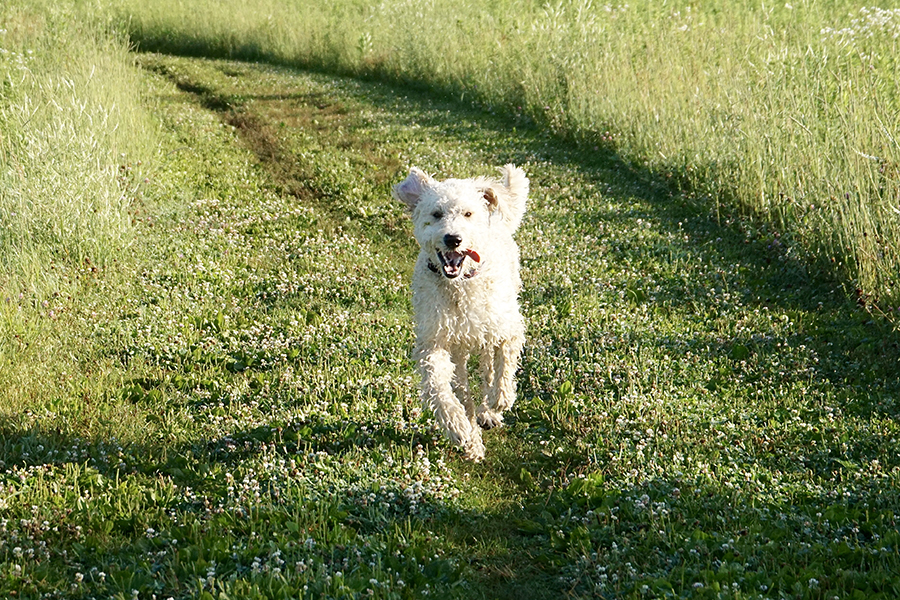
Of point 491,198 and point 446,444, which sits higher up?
point 491,198

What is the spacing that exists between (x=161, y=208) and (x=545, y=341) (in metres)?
7.09

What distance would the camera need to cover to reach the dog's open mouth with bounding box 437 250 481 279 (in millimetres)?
6129

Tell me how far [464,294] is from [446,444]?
3.80ft

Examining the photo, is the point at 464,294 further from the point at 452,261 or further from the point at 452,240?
the point at 452,240

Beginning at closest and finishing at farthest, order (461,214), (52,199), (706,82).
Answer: (461,214), (52,199), (706,82)

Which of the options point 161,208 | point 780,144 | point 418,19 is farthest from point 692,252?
point 418,19

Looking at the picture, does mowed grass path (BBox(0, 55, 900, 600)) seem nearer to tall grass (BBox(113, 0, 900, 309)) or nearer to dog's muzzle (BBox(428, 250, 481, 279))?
tall grass (BBox(113, 0, 900, 309))

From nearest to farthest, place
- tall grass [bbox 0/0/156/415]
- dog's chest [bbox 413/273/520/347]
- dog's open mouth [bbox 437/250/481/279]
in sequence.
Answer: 1. dog's open mouth [bbox 437/250/481/279]
2. dog's chest [bbox 413/273/520/347]
3. tall grass [bbox 0/0/156/415]

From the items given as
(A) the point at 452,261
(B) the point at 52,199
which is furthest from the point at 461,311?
(B) the point at 52,199

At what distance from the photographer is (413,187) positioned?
269 inches

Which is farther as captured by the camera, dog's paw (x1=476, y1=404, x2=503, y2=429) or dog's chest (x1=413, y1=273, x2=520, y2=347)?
dog's paw (x1=476, y1=404, x2=503, y2=429)

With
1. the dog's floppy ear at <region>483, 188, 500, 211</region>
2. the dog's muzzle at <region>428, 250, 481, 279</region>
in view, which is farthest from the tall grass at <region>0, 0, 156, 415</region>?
the dog's floppy ear at <region>483, 188, 500, 211</region>

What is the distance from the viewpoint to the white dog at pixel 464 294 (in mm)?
6258

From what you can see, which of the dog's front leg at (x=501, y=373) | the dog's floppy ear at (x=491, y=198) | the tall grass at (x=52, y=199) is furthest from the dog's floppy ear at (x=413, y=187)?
the tall grass at (x=52, y=199)
